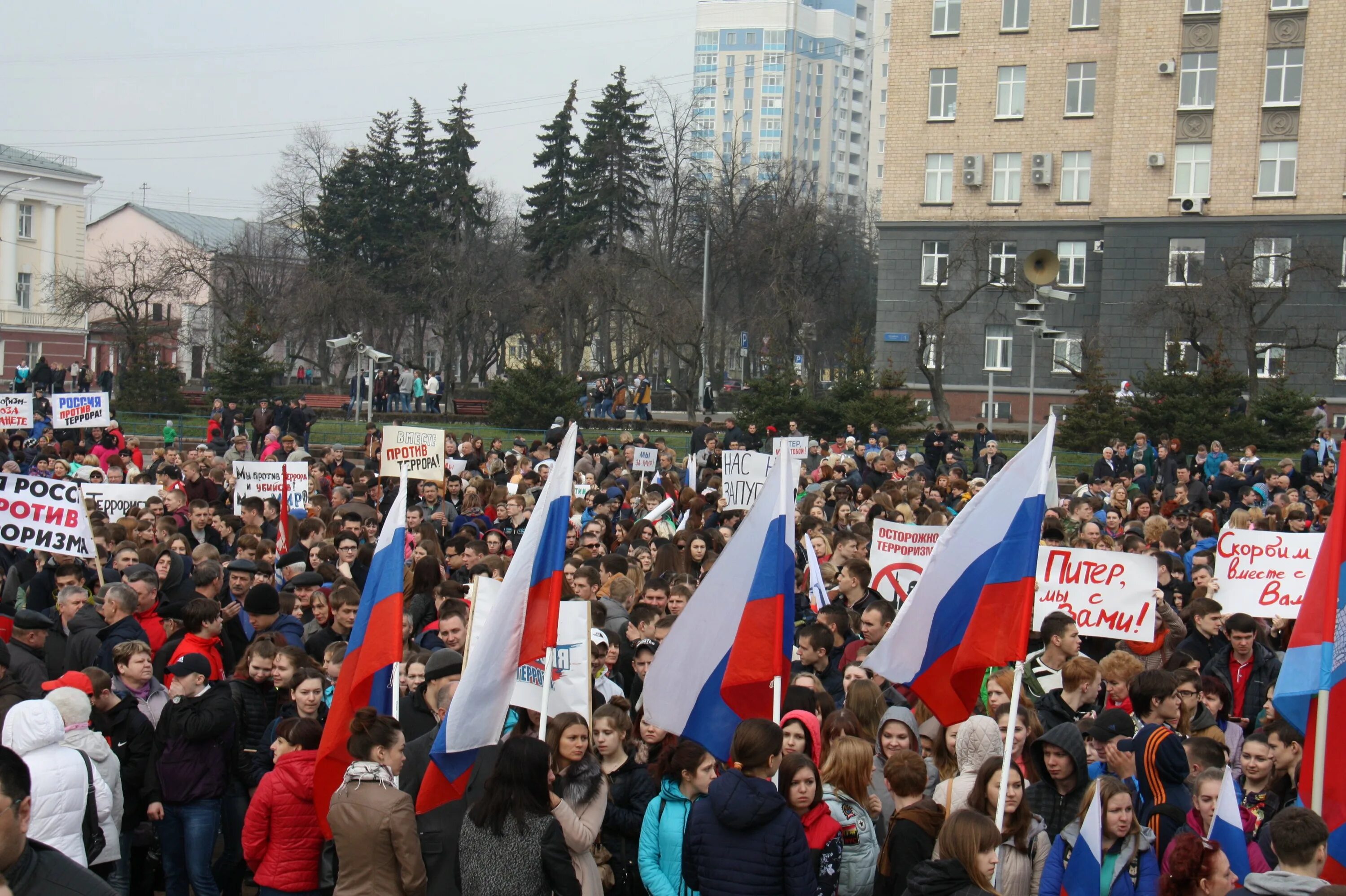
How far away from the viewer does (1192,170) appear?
45.9 metres

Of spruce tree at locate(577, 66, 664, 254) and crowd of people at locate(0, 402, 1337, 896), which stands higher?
spruce tree at locate(577, 66, 664, 254)

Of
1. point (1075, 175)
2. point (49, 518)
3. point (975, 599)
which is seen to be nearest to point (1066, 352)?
point (1075, 175)

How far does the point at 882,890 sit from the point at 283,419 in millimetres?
25272

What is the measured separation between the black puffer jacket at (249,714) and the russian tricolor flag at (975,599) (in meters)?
3.32

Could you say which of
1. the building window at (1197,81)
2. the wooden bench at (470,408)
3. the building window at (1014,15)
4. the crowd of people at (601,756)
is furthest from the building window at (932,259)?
the crowd of people at (601,756)

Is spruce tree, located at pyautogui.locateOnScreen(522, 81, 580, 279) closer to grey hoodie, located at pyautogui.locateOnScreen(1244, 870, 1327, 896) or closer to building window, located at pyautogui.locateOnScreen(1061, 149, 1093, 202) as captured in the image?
building window, located at pyautogui.locateOnScreen(1061, 149, 1093, 202)

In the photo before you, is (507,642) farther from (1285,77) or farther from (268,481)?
(1285,77)

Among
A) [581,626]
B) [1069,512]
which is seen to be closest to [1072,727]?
[581,626]

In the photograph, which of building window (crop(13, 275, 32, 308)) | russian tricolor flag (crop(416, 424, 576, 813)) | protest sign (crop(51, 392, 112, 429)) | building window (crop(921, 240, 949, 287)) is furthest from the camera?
building window (crop(13, 275, 32, 308))

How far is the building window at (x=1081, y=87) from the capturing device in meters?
48.3

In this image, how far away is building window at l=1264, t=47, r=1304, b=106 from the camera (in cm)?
4450

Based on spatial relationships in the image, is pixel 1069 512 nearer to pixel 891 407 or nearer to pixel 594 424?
pixel 891 407

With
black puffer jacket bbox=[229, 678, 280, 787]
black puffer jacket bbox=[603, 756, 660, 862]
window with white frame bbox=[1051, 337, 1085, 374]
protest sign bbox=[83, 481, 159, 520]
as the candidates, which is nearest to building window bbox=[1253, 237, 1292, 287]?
window with white frame bbox=[1051, 337, 1085, 374]

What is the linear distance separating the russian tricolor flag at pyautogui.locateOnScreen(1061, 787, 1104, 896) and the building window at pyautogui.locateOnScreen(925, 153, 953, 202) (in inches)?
1817
